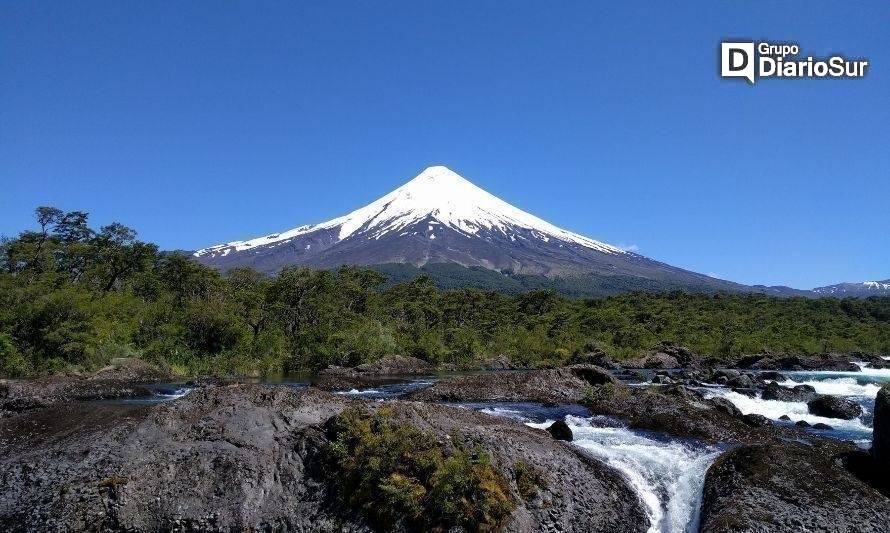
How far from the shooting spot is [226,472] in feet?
25.8

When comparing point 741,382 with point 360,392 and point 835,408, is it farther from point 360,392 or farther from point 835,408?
point 360,392

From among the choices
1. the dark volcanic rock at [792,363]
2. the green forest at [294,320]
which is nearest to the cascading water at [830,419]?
the dark volcanic rock at [792,363]

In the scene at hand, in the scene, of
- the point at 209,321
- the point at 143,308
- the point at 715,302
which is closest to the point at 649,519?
the point at 209,321

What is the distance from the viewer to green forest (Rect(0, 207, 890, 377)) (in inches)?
1218

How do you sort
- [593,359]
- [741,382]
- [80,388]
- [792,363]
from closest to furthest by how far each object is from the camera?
Result: [80,388]
[741,382]
[792,363]
[593,359]

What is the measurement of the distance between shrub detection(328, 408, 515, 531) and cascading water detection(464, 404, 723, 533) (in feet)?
9.16

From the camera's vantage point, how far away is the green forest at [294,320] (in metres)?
30.9

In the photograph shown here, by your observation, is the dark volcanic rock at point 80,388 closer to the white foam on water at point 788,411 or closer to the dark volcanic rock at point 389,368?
the dark volcanic rock at point 389,368

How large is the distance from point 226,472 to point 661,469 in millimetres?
7235

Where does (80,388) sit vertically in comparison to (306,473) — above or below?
below

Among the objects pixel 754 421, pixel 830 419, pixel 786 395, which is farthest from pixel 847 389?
pixel 754 421

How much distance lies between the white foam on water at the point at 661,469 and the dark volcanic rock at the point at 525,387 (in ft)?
22.5

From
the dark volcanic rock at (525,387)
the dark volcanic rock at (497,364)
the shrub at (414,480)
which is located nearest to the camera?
the shrub at (414,480)

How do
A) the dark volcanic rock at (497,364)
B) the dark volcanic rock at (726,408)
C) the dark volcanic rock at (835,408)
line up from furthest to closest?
1. the dark volcanic rock at (497,364)
2. the dark volcanic rock at (835,408)
3. the dark volcanic rock at (726,408)
